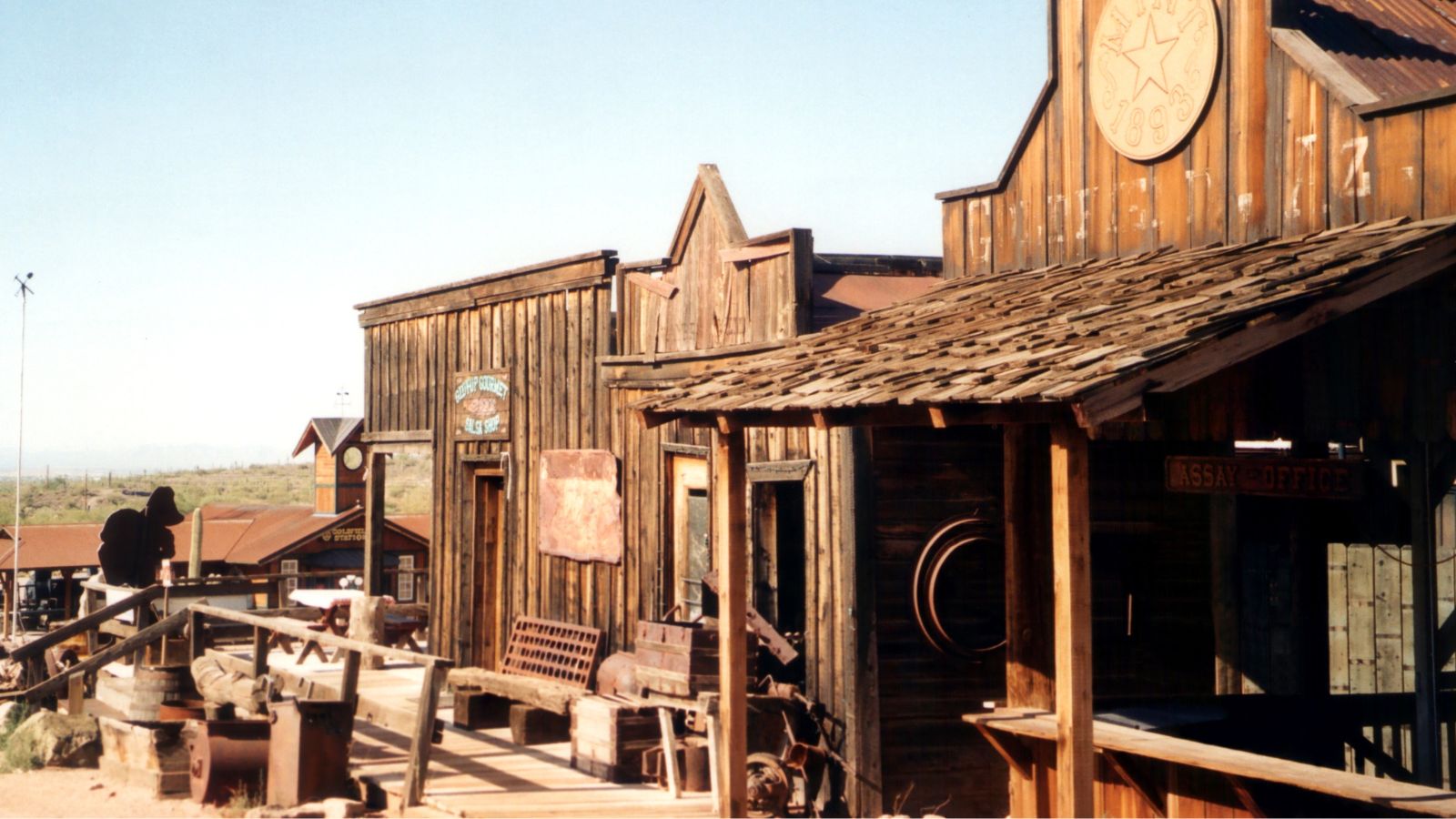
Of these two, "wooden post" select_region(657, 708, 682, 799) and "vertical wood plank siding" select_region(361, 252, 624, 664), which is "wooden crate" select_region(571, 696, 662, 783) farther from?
"vertical wood plank siding" select_region(361, 252, 624, 664)

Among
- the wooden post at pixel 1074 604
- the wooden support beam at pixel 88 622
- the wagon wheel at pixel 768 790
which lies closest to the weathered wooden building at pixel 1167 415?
the wooden post at pixel 1074 604

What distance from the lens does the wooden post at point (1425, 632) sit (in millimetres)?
8875

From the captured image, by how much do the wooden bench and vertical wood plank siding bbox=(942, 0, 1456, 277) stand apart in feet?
18.0

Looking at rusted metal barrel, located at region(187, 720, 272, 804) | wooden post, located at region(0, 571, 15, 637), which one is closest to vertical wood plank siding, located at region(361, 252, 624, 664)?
rusted metal barrel, located at region(187, 720, 272, 804)

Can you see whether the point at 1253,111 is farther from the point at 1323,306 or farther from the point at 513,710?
the point at 513,710

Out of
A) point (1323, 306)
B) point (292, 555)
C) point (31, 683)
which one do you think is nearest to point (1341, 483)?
point (1323, 306)

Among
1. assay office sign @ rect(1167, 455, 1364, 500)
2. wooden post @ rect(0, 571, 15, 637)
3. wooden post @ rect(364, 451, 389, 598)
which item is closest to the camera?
assay office sign @ rect(1167, 455, 1364, 500)

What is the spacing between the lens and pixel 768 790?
11.1 meters

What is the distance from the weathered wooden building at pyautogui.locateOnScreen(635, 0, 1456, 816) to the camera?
6.90m

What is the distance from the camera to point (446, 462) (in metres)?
17.8

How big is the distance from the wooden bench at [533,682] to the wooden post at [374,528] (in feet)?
11.0

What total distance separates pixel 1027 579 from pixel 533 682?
A: 265 inches

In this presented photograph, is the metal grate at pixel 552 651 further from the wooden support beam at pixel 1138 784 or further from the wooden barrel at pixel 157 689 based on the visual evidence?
the wooden support beam at pixel 1138 784

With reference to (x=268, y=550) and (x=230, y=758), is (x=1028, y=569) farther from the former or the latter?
(x=268, y=550)
